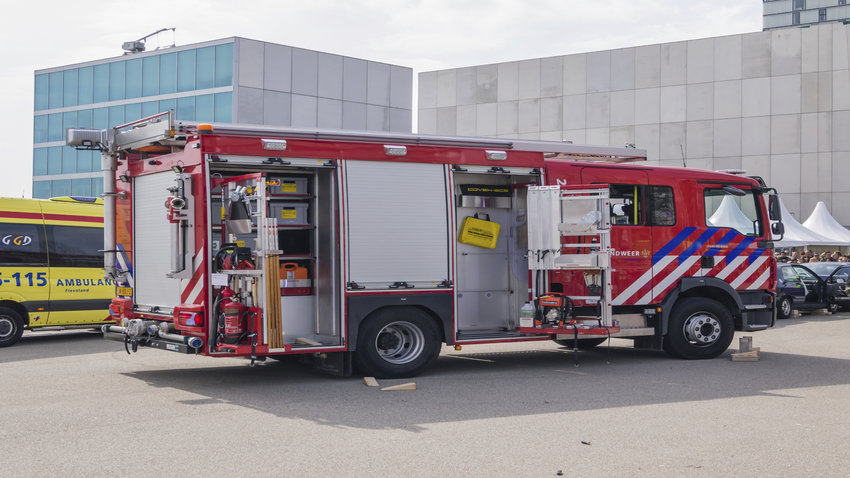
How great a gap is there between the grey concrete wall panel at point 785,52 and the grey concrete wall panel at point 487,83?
1688cm

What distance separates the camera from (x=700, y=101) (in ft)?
172

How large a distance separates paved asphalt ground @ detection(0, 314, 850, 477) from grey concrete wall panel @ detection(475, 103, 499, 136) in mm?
46927

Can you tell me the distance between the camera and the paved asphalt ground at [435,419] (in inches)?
269

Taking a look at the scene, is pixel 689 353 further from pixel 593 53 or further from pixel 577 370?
pixel 593 53

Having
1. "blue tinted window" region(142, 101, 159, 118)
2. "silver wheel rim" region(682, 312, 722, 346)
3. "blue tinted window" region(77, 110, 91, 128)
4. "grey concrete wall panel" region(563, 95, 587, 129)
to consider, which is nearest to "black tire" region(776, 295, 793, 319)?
"silver wheel rim" region(682, 312, 722, 346)

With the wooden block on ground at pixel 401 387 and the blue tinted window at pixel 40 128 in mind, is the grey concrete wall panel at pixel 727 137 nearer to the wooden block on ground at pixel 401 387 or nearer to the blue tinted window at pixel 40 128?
the blue tinted window at pixel 40 128

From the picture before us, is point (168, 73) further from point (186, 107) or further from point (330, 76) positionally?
point (330, 76)

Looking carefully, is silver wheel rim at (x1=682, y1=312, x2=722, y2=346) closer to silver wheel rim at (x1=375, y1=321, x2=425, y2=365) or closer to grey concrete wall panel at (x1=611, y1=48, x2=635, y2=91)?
silver wheel rim at (x1=375, y1=321, x2=425, y2=365)

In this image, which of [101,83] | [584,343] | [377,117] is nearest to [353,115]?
[377,117]

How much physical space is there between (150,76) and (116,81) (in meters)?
2.71

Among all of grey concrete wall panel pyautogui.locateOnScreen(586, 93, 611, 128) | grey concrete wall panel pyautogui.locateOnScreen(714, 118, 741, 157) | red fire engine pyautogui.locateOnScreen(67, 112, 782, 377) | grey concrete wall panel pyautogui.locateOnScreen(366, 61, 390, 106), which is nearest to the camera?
red fire engine pyautogui.locateOnScreen(67, 112, 782, 377)

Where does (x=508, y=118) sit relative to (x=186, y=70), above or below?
below

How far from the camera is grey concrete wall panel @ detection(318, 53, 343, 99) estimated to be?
4562cm

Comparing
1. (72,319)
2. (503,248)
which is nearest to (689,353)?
(503,248)
